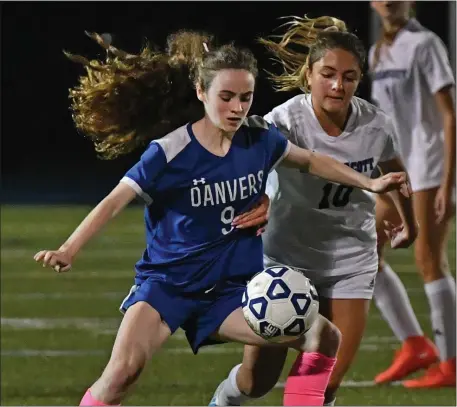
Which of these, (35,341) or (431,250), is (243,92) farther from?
(35,341)

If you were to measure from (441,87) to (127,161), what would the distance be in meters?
14.9

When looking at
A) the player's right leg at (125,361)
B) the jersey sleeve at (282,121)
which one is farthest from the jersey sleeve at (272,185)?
Result: the player's right leg at (125,361)

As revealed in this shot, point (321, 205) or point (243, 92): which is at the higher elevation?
point (243, 92)

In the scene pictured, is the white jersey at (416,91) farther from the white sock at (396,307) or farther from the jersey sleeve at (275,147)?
the jersey sleeve at (275,147)

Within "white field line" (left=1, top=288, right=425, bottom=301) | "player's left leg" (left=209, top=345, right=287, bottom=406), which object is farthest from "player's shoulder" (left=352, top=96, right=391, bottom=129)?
"white field line" (left=1, top=288, right=425, bottom=301)

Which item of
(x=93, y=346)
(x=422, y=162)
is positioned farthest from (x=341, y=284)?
(x=93, y=346)

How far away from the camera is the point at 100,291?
10.2m

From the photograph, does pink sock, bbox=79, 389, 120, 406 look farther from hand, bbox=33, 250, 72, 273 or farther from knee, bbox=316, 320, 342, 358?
knee, bbox=316, 320, 342, 358

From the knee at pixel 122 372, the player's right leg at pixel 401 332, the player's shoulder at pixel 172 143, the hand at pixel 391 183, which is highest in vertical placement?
the player's shoulder at pixel 172 143

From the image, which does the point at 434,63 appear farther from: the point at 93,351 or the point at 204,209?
the point at 93,351

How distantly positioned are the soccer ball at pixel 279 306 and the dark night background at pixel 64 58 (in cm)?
1234

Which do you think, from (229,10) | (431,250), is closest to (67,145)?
(229,10)

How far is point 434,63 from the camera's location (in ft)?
21.6

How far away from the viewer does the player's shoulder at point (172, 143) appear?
14.7 feet
